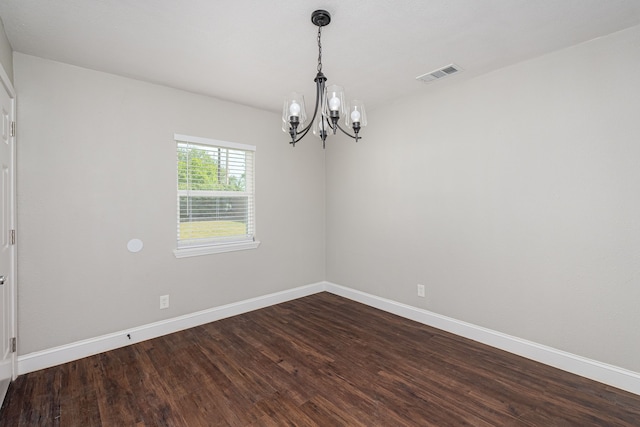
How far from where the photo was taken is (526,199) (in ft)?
8.52

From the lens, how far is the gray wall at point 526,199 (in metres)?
2.18

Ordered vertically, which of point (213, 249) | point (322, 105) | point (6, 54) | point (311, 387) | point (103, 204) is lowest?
point (311, 387)

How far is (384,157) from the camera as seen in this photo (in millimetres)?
3705

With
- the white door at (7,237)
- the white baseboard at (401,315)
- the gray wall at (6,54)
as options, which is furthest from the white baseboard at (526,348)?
the gray wall at (6,54)

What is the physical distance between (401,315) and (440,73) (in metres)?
2.60

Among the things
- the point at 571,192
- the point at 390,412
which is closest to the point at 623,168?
the point at 571,192

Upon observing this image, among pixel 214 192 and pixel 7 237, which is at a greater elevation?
pixel 214 192

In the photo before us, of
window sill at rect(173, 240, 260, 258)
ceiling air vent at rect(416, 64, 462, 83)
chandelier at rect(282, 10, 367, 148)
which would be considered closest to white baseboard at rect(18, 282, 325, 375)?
window sill at rect(173, 240, 260, 258)

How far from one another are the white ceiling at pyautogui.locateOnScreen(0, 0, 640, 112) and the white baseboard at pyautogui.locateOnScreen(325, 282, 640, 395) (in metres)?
2.41

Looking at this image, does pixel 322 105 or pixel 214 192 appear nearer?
pixel 322 105

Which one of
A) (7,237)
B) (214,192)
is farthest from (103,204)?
(214,192)

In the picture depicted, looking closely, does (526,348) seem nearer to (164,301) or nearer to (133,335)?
(164,301)

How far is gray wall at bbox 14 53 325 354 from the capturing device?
243 centimetres

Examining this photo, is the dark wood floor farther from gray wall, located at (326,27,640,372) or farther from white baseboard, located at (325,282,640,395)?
gray wall, located at (326,27,640,372)
